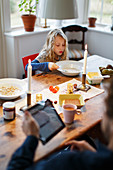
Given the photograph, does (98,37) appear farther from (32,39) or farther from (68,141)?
(68,141)

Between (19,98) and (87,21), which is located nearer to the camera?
(19,98)

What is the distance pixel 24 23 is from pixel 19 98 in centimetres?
183

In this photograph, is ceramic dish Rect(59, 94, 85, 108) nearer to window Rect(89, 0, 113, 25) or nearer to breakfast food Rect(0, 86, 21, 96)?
breakfast food Rect(0, 86, 21, 96)

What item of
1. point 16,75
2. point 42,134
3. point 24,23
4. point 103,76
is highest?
point 24,23

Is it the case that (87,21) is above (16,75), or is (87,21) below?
above

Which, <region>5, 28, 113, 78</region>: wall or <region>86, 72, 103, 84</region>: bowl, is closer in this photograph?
<region>86, 72, 103, 84</region>: bowl

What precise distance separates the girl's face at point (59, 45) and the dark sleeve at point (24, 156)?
4.53ft

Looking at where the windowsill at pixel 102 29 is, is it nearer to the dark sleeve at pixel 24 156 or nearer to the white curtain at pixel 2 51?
the white curtain at pixel 2 51

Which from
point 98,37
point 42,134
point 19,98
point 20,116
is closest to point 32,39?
point 98,37

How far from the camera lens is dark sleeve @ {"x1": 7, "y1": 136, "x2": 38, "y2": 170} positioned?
98 centimetres

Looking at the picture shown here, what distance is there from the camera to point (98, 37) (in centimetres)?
375

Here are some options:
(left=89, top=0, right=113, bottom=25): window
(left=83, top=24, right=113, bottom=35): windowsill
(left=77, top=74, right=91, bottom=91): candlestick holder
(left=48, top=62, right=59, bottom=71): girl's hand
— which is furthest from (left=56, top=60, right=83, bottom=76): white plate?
(left=89, top=0, right=113, bottom=25): window

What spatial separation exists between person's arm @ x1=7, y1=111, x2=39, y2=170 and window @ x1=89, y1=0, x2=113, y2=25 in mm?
3151

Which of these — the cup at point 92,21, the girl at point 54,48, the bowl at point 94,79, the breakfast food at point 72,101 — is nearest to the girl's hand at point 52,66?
the girl at point 54,48
